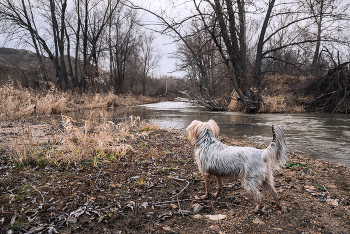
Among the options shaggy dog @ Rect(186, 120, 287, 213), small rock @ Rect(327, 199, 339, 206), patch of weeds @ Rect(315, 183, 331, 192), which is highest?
shaggy dog @ Rect(186, 120, 287, 213)

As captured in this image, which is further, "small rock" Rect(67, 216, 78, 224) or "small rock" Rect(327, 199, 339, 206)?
"small rock" Rect(327, 199, 339, 206)

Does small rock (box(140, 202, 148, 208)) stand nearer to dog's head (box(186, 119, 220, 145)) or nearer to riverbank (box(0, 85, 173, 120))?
dog's head (box(186, 119, 220, 145))

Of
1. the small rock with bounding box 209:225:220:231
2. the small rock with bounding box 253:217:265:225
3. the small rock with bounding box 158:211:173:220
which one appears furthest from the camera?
the small rock with bounding box 158:211:173:220

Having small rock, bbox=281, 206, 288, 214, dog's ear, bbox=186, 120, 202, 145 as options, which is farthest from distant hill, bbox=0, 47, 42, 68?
small rock, bbox=281, 206, 288, 214

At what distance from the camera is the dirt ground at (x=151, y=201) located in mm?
2604

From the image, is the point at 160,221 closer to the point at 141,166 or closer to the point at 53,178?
the point at 141,166

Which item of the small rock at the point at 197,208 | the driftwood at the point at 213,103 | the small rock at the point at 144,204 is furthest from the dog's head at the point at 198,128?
the driftwood at the point at 213,103

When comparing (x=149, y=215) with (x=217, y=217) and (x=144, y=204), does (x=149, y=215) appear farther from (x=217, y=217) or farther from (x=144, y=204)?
(x=217, y=217)

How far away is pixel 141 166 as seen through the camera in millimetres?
4535

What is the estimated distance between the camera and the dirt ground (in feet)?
8.54

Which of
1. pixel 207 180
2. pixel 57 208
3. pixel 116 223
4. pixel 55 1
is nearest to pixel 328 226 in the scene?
pixel 207 180

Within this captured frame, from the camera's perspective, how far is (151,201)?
322 centimetres

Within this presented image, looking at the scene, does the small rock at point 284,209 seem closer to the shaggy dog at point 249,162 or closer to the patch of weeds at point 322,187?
the shaggy dog at point 249,162

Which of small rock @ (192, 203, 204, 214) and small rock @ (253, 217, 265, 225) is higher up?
small rock @ (192, 203, 204, 214)
